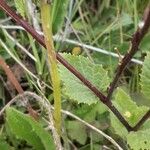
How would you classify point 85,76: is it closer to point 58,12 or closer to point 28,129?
point 28,129

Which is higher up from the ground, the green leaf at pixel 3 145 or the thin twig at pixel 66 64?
the thin twig at pixel 66 64

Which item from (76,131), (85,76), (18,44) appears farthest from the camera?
(18,44)

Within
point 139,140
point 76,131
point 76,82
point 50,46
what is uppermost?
point 50,46

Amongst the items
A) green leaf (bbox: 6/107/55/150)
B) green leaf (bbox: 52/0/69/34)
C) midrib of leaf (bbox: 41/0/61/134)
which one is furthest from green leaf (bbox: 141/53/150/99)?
green leaf (bbox: 52/0/69/34)

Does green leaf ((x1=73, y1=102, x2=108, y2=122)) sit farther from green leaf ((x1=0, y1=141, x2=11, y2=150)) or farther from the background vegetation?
green leaf ((x1=0, y1=141, x2=11, y2=150))

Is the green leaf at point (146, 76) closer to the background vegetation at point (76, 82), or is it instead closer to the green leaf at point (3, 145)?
the background vegetation at point (76, 82)

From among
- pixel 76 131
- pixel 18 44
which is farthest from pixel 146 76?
pixel 18 44

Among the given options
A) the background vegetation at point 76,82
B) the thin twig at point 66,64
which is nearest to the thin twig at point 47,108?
the background vegetation at point 76,82
